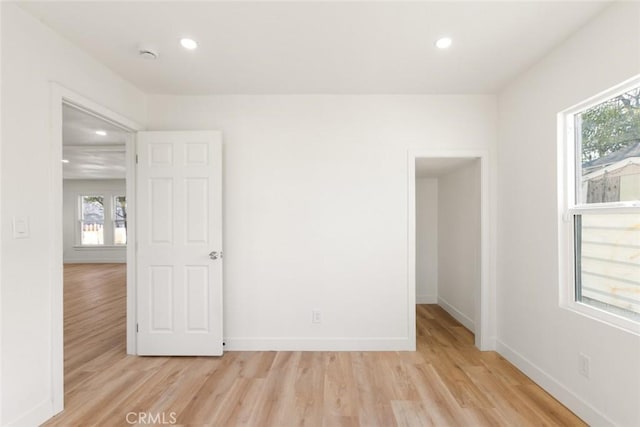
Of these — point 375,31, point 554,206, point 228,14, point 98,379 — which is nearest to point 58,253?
point 98,379

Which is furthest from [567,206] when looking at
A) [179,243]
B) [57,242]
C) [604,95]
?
[57,242]

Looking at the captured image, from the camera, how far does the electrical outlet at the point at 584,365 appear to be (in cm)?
196

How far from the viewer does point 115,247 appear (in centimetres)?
917

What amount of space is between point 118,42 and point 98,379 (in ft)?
8.79

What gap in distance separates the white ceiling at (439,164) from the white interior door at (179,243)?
2.19 metres

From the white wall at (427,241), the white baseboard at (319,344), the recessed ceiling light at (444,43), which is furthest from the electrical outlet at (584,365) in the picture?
the white wall at (427,241)

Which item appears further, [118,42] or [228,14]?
[118,42]

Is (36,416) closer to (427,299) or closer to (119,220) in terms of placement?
(427,299)

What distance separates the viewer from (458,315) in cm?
391

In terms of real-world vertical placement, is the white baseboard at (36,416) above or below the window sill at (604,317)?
below

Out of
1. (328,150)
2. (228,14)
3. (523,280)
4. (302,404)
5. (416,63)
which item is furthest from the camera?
(328,150)

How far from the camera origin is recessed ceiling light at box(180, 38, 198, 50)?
2137 mm

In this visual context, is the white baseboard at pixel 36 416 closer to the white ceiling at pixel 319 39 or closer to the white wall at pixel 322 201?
the white wall at pixel 322 201

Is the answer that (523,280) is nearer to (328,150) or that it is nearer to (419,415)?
(419,415)
